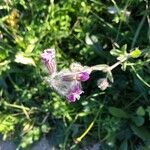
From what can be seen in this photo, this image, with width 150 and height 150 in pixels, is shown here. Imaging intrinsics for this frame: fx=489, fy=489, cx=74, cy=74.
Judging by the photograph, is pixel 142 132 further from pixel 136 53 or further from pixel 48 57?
pixel 48 57

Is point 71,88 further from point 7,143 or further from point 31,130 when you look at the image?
point 7,143

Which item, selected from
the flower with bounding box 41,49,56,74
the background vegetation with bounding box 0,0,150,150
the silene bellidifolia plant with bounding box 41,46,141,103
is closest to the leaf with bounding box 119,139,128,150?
the background vegetation with bounding box 0,0,150,150

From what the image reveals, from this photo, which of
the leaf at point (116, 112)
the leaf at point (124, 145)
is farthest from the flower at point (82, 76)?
the leaf at point (124, 145)

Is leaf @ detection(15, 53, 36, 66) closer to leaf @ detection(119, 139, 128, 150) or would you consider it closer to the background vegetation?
the background vegetation

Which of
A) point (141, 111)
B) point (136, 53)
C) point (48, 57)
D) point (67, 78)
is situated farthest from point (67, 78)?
point (141, 111)

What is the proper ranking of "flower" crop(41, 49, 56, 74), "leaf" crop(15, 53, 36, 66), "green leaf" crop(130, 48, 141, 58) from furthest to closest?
"leaf" crop(15, 53, 36, 66) < "green leaf" crop(130, 48, 141, 58) < "flower" crop(41, 49, 56, 74)

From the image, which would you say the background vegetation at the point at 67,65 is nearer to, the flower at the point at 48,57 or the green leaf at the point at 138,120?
the green leaf at the point at 138,120
